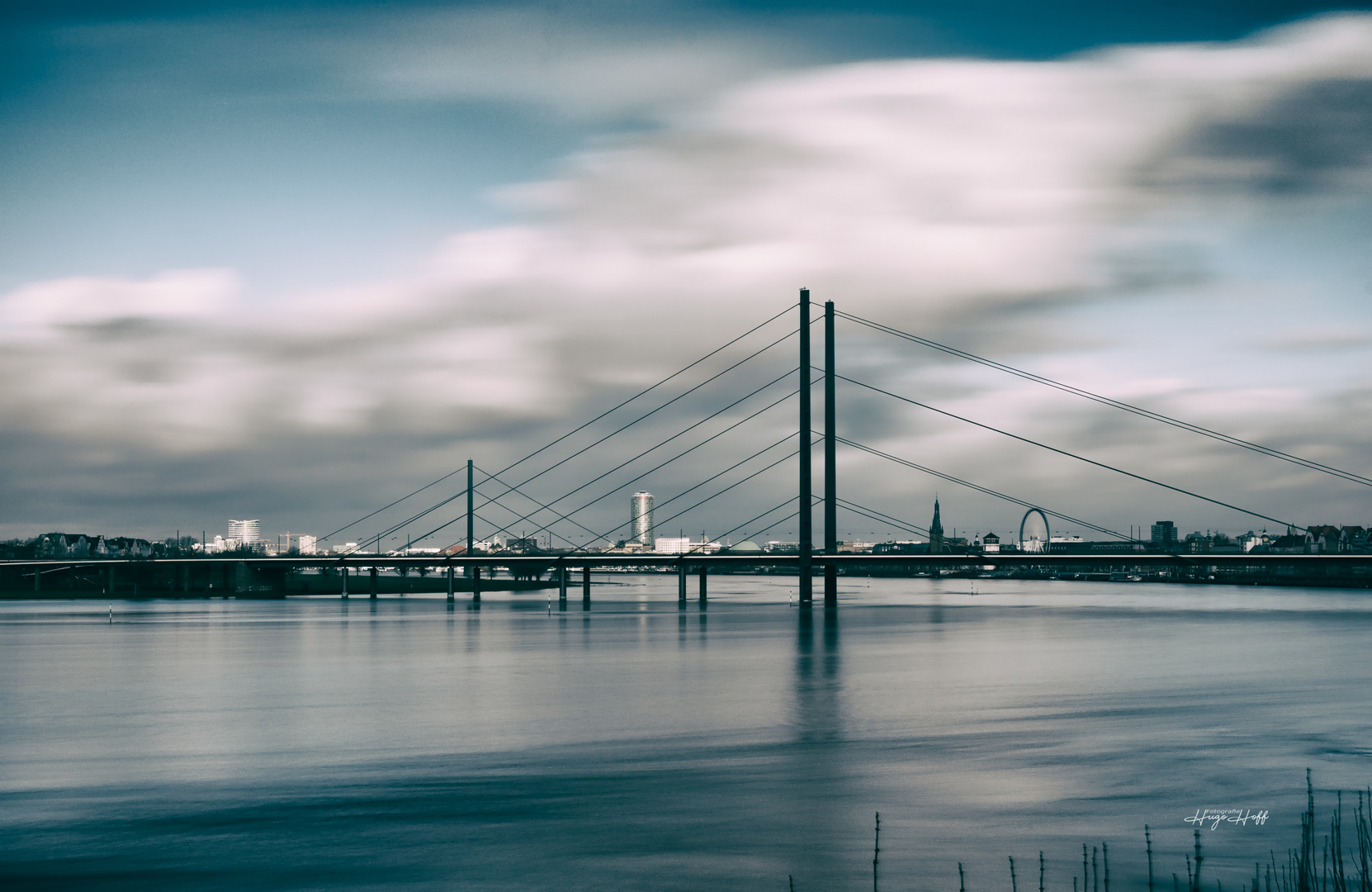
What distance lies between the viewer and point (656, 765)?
19031mm

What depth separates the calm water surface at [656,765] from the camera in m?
12.7

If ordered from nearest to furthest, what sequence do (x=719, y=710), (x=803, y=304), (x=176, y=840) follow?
(x=176, y=840)
(x=719, y=710)
(x=803, y=304)

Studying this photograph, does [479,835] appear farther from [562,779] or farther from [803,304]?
[803,304]

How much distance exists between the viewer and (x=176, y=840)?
13836 mm

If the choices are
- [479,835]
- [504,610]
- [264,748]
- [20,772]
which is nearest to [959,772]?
[479,835]

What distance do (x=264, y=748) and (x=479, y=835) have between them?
31.6ft
